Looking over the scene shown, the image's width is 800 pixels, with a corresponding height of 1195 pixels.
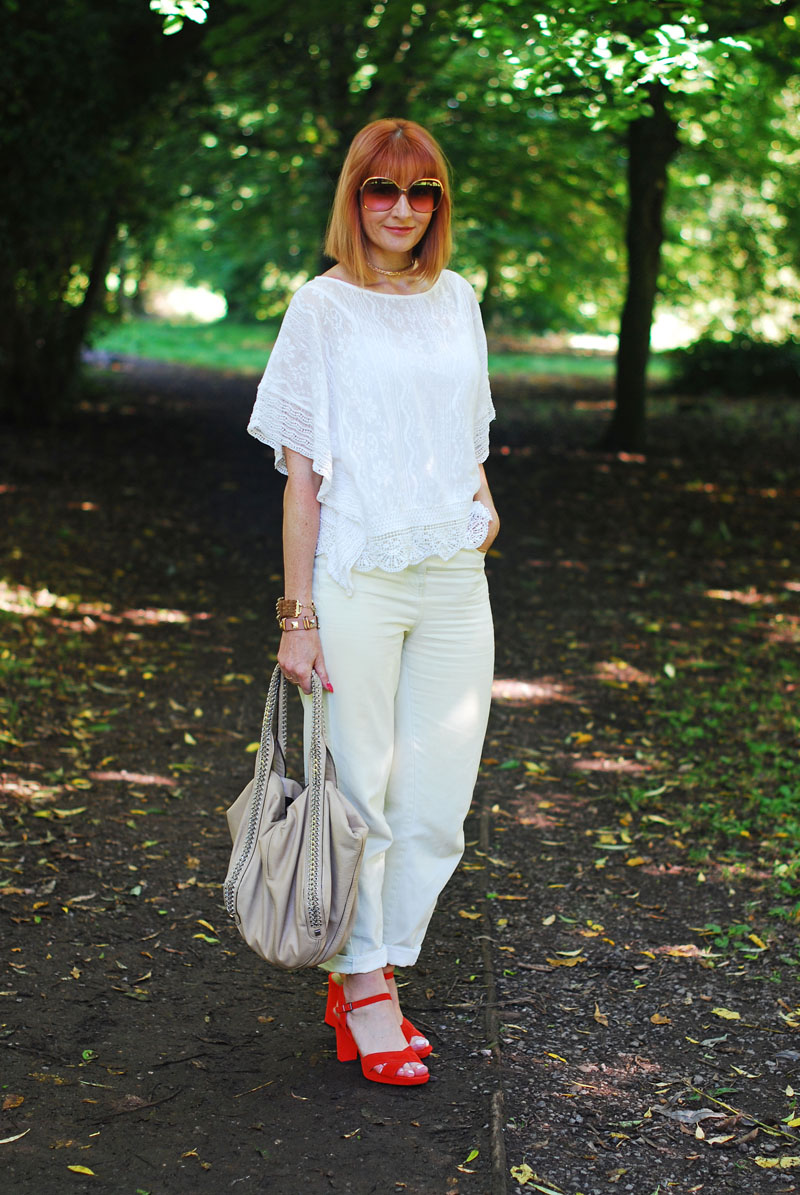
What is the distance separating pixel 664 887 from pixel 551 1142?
162 cm

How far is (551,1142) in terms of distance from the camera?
9.43 ft

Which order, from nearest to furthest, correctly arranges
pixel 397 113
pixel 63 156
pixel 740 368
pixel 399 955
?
1. pixel 399 955
2. pixel 63 156
3. pixel 397 113
4. pixel 740 368

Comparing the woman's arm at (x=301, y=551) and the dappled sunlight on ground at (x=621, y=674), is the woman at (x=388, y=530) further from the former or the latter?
the dappled sunlight on ground at (x=621, y=674)

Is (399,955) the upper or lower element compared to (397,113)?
lower

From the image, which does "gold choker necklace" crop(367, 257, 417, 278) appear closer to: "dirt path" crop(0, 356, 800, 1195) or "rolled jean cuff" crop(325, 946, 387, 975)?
"rolled jean cuff" crop(325, 946, 387, 975)

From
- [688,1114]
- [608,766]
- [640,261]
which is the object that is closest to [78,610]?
[608,766]

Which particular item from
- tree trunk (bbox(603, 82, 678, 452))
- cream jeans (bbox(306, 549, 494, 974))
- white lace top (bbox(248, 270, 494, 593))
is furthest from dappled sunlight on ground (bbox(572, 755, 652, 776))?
tree trunk (bbox(603, 82, 678, 452))

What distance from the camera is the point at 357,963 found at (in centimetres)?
300

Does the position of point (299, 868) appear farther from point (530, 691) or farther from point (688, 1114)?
point (530, 691)

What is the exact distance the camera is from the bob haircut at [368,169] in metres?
2.91

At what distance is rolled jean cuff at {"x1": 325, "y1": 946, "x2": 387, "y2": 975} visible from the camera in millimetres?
3004

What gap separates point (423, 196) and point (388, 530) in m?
0.83

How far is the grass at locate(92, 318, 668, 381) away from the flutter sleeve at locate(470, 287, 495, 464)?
15.7 metres

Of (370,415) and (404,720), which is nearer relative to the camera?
(370,415)
